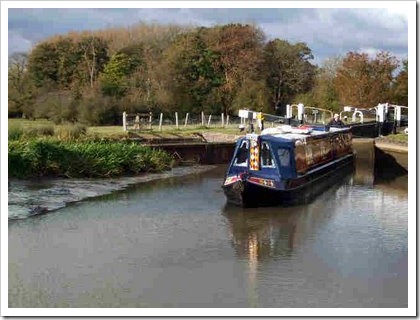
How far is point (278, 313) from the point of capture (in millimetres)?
8141

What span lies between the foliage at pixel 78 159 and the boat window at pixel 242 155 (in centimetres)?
505

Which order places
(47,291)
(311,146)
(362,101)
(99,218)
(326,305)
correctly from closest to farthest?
1. (326,305)
2. (47,291)
3. (99,218)
4. (311,146)
5. (362,101)

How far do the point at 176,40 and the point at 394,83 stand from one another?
13.1 meters

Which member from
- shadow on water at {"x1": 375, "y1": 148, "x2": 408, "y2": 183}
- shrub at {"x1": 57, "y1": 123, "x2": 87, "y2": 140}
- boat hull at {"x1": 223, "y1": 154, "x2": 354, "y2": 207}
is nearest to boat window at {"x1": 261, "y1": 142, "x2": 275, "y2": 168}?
A: boat hull at {"x1": 223, "y1": 154, "x2": 354, "y2": 207}

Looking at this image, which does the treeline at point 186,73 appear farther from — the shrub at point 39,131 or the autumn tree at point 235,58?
the shrub at point 39,131

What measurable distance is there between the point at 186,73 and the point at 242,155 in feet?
66.2

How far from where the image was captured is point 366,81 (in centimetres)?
3481

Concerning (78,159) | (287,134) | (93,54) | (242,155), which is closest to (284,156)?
(242,155)

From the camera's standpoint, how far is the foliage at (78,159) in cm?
1811

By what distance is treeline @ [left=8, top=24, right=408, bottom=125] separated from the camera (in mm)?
33812

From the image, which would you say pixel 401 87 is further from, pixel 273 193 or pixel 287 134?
pixel 273 193

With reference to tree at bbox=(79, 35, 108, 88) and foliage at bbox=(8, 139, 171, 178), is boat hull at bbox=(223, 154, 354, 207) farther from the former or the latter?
tree at bbox=(79, 35, 108, 88)

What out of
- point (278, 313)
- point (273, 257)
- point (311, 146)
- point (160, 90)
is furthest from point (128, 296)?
point (160, 90)

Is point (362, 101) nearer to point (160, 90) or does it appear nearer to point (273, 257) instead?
point (160, 90)
